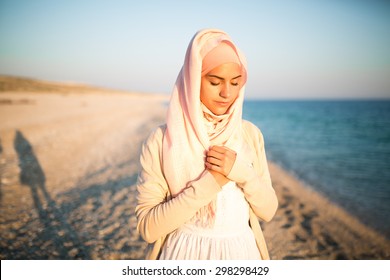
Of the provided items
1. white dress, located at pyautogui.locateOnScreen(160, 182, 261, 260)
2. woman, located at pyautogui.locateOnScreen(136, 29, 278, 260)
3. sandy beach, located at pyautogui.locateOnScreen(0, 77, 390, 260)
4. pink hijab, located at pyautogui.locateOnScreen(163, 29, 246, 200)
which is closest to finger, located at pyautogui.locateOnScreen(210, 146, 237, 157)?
woman, located at pyautogui.locateOnScreen(136, 29, 278, 260)

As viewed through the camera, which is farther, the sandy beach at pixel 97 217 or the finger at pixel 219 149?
the sandy beach at pixel 97 217

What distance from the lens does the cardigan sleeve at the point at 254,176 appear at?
1451 mm

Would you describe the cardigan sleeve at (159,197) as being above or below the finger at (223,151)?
below

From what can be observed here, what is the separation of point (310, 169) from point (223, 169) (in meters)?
10.5

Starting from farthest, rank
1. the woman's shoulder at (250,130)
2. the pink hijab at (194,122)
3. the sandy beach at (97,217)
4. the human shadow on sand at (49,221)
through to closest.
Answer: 1. the sandy beach at (97,217)
2. the human shadow on sand at (49,221)
3. the woman's shoulder at (250,130)
4. the pink hijab at (194,122)

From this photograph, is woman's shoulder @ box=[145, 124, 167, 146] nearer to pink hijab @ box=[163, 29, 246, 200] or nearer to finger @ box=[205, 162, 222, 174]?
pink hijab @ box=[163, 29, 246, 200]

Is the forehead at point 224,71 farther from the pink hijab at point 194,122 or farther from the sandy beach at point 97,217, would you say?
the sandy beach at point 97,217

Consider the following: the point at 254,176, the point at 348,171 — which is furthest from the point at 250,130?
the point at 348,171

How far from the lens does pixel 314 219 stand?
565 centimetres

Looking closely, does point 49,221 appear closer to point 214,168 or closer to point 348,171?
point 214,168

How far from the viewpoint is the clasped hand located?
1416 mm

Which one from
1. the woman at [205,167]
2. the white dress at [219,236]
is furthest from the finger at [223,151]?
the white dress at [219,236]

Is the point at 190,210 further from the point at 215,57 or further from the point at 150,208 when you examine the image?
the point at 215,57

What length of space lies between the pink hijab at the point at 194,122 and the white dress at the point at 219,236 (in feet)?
0.80
